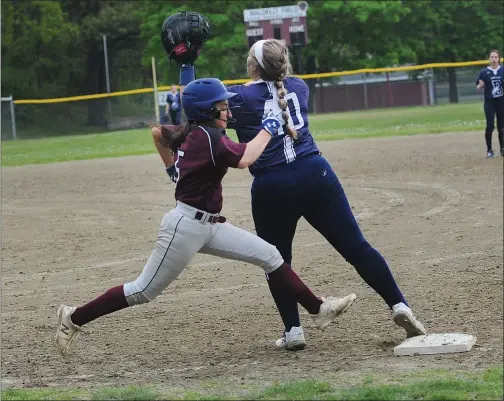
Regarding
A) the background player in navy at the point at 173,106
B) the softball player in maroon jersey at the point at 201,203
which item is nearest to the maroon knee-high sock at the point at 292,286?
the softball player in maroon jersey at the point at 201,203

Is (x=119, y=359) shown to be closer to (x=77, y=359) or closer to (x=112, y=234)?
(x=77, y=359)

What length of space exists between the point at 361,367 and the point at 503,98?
47.5 ft

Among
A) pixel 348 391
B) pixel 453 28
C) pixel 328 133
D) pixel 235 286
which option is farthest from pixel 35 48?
pixel 348 391

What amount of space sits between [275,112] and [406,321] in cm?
161

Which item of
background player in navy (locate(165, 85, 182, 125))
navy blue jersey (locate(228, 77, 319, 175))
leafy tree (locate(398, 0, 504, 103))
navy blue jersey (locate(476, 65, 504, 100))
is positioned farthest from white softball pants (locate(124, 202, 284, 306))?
leafy tree (locate(398, 0, 504, 103))

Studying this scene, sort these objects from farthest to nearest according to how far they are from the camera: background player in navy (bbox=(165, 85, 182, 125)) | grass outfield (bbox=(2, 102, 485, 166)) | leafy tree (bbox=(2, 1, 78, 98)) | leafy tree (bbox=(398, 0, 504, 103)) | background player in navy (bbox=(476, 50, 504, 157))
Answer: leafy tree (bbox=(398, 0, 504, 103)), leafy tree (bbox=(2, 1, 78, 98)), background player in navy (bbox=(165, 85, 182, 125)), grass outfield (bbox=(2, 102, 485, 166)), background player in navy (bbox=(476, 50, 504, 157))

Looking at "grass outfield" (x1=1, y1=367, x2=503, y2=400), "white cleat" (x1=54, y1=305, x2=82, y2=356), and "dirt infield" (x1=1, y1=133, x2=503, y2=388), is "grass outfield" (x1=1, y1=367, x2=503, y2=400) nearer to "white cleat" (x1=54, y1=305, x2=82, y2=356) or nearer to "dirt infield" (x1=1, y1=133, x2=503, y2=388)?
"dirt infield" (x1=1, y1=133, x2=503, y2=388)

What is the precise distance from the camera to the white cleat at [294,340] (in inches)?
261

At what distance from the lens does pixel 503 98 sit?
19.5 m

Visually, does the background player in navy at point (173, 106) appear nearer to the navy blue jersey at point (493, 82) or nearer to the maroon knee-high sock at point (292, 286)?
the navy blue jersey at point (493, 82)

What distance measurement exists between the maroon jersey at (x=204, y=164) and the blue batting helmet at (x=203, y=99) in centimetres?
8

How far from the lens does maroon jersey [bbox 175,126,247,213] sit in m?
5.87

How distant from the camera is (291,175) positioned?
634 cm

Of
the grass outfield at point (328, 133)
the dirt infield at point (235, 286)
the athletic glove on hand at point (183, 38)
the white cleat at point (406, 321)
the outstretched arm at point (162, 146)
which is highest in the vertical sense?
the athletic glove on hand at point (183, 38)
